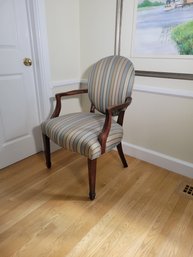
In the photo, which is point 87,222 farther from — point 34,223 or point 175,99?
point 175,99

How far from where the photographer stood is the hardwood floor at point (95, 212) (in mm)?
1095

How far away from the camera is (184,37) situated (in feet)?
4.62

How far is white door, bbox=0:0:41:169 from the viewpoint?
1.53 metres

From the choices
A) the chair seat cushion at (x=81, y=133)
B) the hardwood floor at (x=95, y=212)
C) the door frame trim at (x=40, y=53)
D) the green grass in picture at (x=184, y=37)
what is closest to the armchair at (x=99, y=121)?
the chair seat cushion at (x=81, y=133)

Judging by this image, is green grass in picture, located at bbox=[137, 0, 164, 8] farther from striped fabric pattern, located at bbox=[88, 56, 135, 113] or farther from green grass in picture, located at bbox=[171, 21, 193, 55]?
striped fabric pattern, located at bbox=[88, 56, 135, 113]

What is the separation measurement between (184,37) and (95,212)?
1401mm

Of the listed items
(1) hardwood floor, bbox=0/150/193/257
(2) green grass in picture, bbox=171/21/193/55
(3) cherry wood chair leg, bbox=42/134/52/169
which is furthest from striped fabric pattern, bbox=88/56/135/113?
(1) hardwood floor, bbox=0/150/193/257

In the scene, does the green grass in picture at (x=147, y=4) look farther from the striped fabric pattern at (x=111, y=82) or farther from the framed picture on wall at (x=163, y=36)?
the striped fabric pattern at (x=111, y=82)

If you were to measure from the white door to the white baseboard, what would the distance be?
0.98 metres

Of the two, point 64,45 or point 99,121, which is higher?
point 64,45

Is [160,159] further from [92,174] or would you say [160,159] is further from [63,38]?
[63,38]

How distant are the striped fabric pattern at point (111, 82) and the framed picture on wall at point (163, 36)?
0.19m

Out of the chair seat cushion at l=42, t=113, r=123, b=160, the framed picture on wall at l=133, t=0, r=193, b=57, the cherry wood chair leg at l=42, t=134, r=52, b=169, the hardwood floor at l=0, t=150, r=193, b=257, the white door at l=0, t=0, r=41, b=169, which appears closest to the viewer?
the hardwood floor at l=0, t=150, r=193, b=257

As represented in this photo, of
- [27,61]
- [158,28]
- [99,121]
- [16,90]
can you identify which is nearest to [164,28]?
[158,28]
